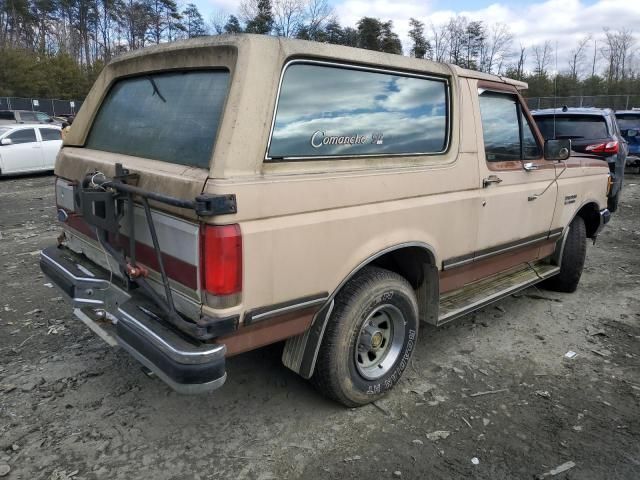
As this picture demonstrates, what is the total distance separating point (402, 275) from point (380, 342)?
1.72 feet

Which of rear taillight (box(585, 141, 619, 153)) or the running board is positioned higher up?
rear taillight (box(585, 141, 619, 153))

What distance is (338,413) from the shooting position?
10.5ft

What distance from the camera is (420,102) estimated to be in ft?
11.1

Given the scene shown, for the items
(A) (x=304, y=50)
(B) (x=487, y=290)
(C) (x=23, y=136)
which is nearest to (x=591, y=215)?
(B) (x=487, y=290)

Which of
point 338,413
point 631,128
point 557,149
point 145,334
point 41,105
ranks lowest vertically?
point 338,413

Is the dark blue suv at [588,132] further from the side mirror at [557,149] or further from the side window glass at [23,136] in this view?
the side window glass at [23,136]

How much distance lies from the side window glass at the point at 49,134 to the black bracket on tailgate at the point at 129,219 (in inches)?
540

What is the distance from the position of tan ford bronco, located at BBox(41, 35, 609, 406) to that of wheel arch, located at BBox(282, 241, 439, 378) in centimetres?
1

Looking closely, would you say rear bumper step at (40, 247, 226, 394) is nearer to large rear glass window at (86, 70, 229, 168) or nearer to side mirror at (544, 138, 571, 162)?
large rear glass window at (86, 70, 229, 168)

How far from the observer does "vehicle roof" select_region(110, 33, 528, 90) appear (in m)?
2.55


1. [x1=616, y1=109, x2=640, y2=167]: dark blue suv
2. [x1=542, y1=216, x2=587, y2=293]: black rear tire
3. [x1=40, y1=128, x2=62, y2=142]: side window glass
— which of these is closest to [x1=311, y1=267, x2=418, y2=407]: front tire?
[x1=542, y1=216, x2=587, y2=293]: black rear tire

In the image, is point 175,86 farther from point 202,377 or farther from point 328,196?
point 202,377

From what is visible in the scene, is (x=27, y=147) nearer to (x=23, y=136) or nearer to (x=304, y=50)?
(x=23, y=136)

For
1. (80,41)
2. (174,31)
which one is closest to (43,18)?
(80,41)
